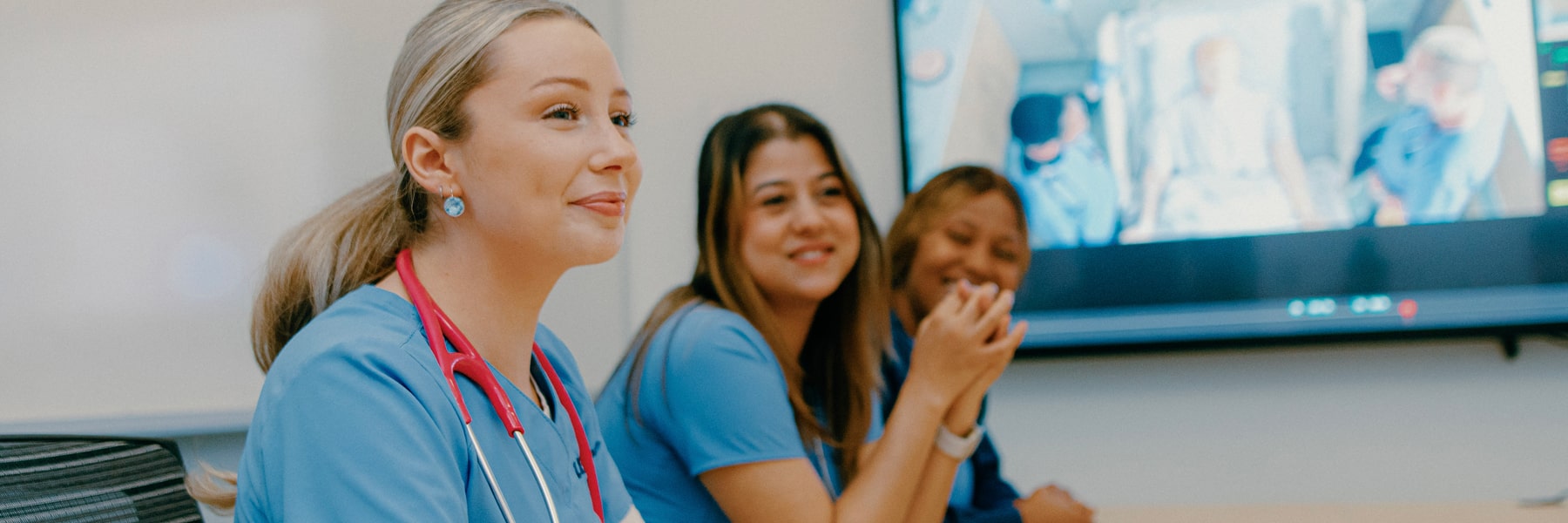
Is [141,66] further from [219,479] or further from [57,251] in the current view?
[219,479]

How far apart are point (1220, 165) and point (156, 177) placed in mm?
1876

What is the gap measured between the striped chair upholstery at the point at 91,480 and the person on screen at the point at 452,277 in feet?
0.17

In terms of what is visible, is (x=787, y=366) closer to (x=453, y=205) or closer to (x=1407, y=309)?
(x=453, y=205)

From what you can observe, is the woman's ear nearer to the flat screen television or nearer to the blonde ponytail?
the blonde ponytail

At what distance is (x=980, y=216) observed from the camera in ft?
6.28

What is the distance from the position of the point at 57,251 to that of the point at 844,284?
1088 mm

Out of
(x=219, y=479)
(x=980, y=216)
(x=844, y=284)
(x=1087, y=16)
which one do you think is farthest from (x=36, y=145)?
(x=1087, y=16)

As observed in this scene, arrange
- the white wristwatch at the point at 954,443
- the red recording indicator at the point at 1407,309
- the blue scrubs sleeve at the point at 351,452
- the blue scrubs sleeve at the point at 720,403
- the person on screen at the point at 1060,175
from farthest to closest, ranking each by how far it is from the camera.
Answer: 1. the person on screen at the point at 1060,175
2. the red recording indicator at the point at 1407,309
3. the white wristwatch at the point at 954,443
4. the blue scrubs sleeve at the point at 720,403
5. the blue scrubs sleeve at the point at 351,452

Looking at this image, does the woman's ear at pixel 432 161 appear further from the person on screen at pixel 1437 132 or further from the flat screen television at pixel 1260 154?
the person on screen at pixel 1437 132

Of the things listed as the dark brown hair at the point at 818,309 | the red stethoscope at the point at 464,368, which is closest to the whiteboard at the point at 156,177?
the dark brown hair at the point at 818,309

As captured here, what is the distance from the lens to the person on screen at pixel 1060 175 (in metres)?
2.24

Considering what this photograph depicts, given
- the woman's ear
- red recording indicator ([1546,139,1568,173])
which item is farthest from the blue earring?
red recording indicator ([1546,139,1568,173])

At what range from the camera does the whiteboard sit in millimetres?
1465

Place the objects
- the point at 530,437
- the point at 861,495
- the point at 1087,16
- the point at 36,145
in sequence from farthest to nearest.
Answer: the point at 1087,16 < the point at 36,145 < the point at 861,495 < the point at 530,437
